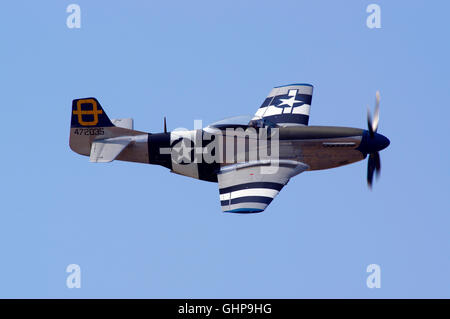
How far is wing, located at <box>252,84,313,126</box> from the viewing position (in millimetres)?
33281

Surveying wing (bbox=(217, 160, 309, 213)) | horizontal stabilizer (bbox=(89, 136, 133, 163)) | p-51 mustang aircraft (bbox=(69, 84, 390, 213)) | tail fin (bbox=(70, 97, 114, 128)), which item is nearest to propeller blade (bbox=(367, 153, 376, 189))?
p-51 mustang aircraft (bbox=(69, 84, 390, 213))

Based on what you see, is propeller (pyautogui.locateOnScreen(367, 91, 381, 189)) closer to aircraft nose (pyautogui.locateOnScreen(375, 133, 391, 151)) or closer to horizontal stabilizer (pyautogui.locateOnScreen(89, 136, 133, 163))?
aircraft nose (pyautogui.locateOnScreen(375, 133, 391, 151))

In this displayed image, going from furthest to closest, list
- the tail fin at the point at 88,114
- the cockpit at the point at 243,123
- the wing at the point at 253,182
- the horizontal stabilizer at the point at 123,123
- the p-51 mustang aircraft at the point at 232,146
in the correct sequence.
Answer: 1. the horizontal stabilizer at the point at 123,123
2. the tail fin at the point at 88,114
3. the cockpit at the point at 243,123
4. the p-51 mustang aircraft at the point at 232,146
5. the wing at the point at 253,182

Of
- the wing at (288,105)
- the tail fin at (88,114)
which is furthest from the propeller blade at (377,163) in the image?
the tail fin at (88,114)

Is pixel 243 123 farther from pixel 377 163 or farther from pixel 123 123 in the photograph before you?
pixel 377 163

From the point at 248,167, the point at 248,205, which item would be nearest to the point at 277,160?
the point at 248,167

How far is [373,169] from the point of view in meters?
30.5

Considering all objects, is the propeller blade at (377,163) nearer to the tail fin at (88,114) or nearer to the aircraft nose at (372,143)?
the aircraft nose at (372,143)

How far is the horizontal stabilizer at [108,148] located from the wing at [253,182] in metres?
3.58

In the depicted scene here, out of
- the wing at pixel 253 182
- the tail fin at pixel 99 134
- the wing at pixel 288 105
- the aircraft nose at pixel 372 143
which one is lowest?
the wing at pixel 253 182

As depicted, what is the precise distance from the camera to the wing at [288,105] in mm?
33281

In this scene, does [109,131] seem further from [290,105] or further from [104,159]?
[290,105]

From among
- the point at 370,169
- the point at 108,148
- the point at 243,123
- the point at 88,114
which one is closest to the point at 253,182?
the point at 243,123

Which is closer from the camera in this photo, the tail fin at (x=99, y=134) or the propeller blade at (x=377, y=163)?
the propeller blade at (x=377, y=163)
